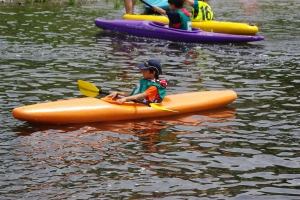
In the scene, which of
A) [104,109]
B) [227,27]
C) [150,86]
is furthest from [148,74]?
[227,27]

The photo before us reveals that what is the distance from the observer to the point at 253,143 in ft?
25.4

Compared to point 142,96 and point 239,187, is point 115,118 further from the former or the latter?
point 239,187

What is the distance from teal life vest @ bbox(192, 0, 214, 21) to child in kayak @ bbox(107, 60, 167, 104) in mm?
7643

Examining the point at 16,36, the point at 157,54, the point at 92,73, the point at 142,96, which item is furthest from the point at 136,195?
the point at 16,36

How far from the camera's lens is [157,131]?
27.2 ft

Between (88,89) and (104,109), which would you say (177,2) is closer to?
(88,89)

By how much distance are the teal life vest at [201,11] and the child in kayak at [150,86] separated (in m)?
7.64

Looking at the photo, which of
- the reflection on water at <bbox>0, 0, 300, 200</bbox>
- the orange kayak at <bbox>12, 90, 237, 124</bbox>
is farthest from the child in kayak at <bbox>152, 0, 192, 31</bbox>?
the orange kayak at <bbox>12, 90, 237, 124</bbox>

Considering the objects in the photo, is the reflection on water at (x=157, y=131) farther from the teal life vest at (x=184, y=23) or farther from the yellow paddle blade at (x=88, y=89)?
the yellow paddle blade at (x=88, y=89)

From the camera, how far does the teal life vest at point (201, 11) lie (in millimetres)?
16297

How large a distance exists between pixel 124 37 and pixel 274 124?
829cm

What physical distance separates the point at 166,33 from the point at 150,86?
672cm

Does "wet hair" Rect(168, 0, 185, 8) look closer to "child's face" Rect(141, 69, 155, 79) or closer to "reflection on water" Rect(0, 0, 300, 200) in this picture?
"reflection on water" Rect(0, 0, 300, 200)

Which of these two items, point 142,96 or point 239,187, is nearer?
point 239,187
